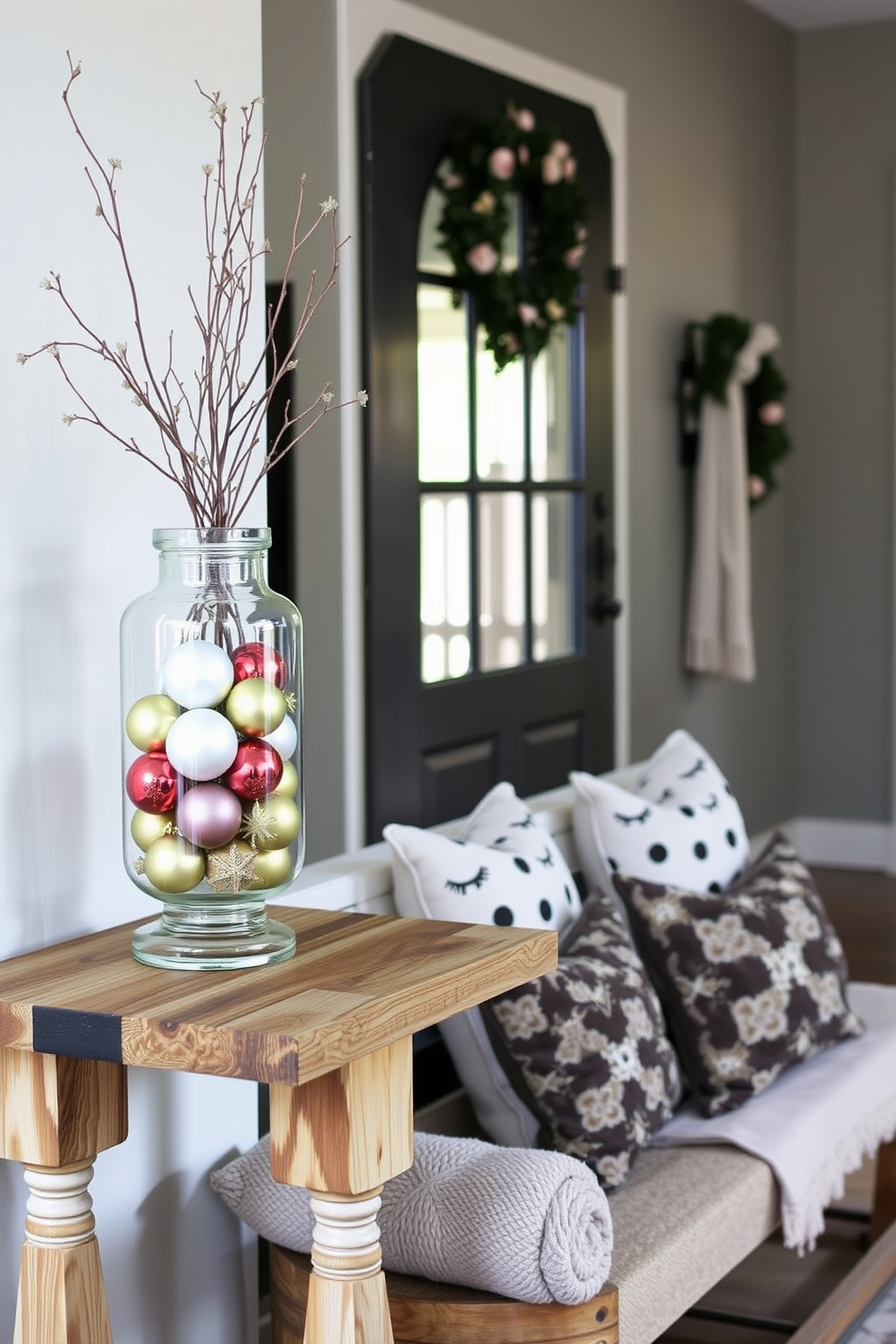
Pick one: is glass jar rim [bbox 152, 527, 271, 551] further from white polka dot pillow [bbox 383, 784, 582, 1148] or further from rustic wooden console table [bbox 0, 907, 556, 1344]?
white polka dot pillow [bbox 383, 784, 582, 1148]

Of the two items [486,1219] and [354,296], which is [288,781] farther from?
[354,296]

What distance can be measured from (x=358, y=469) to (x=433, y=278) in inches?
20.6

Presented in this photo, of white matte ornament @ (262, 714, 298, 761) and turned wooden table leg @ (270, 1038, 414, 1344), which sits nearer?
turned wooden table leg @ (270, 1038, 414, 1344)

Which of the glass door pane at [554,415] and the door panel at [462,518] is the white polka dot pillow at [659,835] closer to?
the door panel at [462,518]

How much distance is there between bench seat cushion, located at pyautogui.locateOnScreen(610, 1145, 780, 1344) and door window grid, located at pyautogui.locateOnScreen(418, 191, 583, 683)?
183cm

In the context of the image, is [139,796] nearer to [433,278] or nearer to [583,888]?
[583,888]

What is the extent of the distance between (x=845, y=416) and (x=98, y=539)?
14.8 feet

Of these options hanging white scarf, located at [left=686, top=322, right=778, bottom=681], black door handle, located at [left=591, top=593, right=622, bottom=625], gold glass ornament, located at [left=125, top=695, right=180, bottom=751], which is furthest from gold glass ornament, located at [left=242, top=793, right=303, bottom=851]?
hanging white scarf, located at [left=686, top=322, right=778, bottom=681]

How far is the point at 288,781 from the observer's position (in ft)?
5.17

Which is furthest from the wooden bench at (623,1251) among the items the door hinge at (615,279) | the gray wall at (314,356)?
the door hinge at (615,279)

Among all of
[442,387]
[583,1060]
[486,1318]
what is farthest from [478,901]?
[442,387]

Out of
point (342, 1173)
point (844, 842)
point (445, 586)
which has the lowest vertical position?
point (844, 842)

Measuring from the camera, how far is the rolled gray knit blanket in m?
1.67

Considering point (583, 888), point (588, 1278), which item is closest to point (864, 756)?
point (583, 888)
